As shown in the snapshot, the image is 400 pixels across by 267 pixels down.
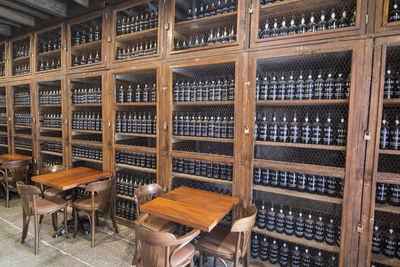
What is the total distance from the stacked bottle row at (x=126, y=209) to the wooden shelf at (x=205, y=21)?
2.50 metres

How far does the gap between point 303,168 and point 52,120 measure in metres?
4.13

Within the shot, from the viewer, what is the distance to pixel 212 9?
91.8 inches

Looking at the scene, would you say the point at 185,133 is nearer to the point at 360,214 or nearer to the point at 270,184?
the point at 270,184

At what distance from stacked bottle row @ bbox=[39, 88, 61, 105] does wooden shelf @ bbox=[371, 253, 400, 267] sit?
463 centimetres

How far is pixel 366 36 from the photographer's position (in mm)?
1602

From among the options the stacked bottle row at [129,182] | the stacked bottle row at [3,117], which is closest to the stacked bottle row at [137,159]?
the stacked bottle row at [129,182]

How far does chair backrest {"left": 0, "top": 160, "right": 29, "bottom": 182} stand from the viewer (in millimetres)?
3309

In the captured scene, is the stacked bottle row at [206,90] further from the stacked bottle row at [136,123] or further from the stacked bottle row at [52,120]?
the stacked bottle row at [52,120]

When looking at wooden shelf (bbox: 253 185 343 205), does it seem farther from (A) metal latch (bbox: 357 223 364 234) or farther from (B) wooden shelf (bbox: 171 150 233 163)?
(B) wooden shelf (bbox: 171 150 233 163)

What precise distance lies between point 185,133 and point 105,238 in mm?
1682

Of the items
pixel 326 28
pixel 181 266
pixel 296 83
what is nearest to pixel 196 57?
pixel 296 83

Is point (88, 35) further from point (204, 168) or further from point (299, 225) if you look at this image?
point (299, 225)

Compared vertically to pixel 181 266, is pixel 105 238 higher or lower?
lower

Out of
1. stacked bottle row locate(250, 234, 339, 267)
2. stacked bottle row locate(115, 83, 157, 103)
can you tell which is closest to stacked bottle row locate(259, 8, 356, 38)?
stacked bottle row locate(115, 83, 157, 103)
